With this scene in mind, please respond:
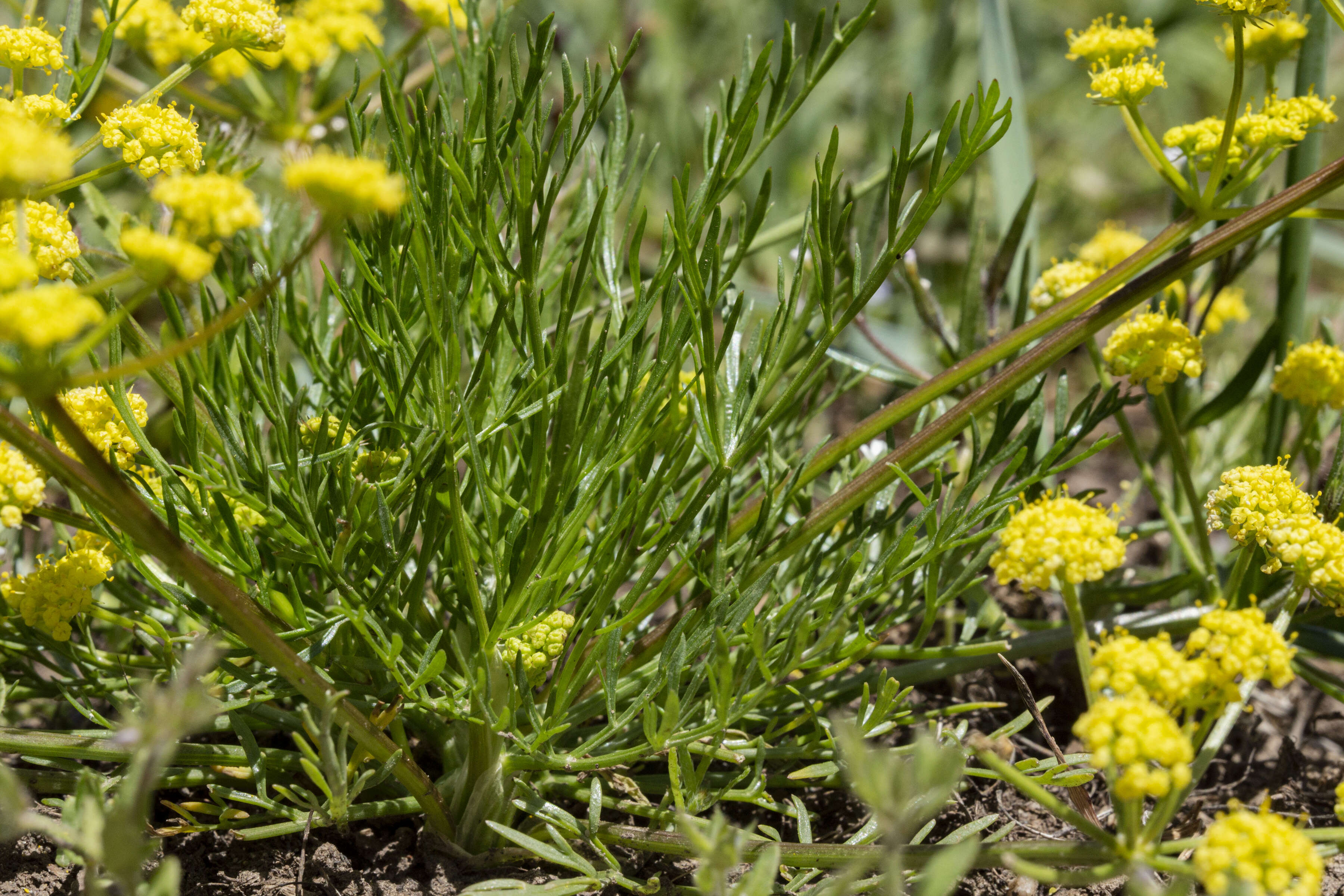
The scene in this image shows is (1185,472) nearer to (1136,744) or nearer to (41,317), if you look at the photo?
(1136,744)

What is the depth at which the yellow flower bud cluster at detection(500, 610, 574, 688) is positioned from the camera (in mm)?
1215

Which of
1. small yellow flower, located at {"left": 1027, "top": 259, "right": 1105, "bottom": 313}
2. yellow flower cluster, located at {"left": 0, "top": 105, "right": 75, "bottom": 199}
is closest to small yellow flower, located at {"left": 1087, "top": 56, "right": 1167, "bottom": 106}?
small yellow flower, located at {"left": 1027, "top": 259, "right": 1105, "bottom": 313}

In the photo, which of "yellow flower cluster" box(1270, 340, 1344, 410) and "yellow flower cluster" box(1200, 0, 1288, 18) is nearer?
"yellow flower cluster" box(1200, 0, 1288, 18)

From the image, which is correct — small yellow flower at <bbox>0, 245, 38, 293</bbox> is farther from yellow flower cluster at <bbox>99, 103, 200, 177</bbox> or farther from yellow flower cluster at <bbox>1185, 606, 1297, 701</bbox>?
yellow flower cluster at <bbox>1185, 606, 1297, 701</bbox>

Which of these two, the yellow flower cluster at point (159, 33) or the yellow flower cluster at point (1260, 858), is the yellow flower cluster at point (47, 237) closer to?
the yellow flower cluster at point (159, 33)

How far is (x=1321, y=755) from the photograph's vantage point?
168 centimetres

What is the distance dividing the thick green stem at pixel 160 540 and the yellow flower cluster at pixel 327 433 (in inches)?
9.0

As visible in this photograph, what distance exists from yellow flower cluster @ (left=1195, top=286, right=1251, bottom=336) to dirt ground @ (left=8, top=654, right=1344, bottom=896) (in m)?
0.61

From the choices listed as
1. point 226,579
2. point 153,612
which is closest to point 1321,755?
point 226,579

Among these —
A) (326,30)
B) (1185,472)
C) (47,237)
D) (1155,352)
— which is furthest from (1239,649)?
(326,30)

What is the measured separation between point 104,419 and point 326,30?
750mm

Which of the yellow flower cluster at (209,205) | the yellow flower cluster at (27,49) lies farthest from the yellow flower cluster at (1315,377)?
the yellow flower cluster at (27,49)

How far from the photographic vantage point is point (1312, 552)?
3.56 feet

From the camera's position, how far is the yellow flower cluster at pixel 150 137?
3.73ft
